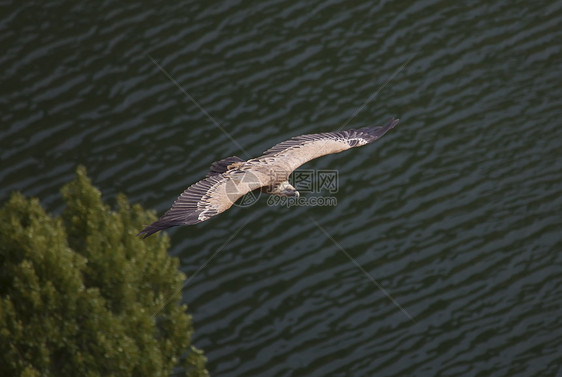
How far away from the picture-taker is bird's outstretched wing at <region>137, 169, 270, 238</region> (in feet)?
51.0

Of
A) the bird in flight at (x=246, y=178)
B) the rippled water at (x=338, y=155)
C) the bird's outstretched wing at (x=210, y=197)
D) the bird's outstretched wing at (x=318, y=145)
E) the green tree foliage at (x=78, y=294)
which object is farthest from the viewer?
the rippled water at (x=338, y=155)

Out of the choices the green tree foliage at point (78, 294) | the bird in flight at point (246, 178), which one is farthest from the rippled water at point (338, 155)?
the bird in flight at point (246, 178)

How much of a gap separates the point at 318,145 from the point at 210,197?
3.85 meters

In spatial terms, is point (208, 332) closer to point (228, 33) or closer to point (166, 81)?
point (166, 81)

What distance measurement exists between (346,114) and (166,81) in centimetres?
637

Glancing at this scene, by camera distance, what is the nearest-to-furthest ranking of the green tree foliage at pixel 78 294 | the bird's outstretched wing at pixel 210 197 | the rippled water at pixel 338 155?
the bird's outstretched wing at pixel 210 197
the green tree foliage at pixel 78 294
the rippled water at pixel 338 155

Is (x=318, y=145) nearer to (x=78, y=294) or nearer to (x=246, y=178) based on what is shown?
(x=246, y=178)

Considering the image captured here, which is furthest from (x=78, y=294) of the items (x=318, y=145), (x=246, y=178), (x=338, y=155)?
(x=338, y=155)

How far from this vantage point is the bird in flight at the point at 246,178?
15.9 m

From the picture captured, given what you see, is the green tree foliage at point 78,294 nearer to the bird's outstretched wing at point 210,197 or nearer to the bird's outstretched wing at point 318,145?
the bird's outstretched wing at point 210,197

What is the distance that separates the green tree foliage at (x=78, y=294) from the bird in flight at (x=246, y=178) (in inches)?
155

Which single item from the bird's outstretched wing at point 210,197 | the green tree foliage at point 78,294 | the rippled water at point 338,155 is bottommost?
the rippled water at point 338,155

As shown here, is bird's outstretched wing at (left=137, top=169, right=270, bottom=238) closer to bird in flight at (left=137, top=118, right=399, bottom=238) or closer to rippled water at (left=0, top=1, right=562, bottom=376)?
bird in flight at (left=137, top=118, right=399, bottom=238)

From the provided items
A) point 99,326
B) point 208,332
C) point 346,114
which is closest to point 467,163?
point 346,114
